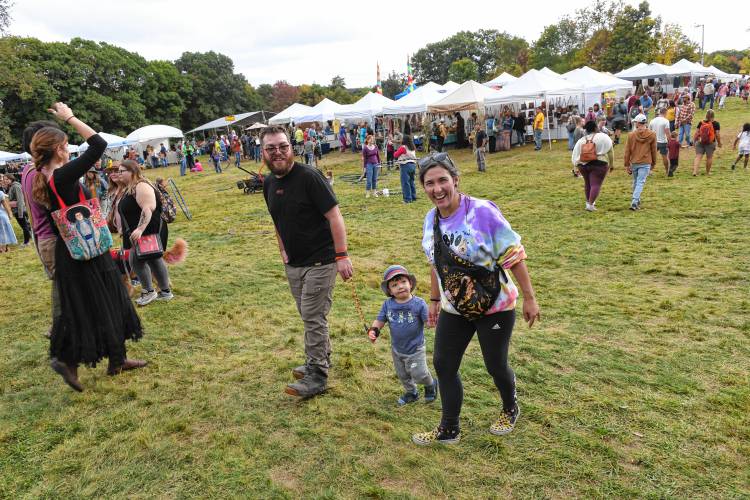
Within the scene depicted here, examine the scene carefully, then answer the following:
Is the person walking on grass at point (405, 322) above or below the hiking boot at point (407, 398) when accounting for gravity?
above

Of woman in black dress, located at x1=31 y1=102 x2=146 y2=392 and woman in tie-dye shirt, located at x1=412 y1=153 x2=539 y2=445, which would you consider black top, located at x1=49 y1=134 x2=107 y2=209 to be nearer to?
woman in black dress, located at x1=31 y1=102 x2=146 y2=392

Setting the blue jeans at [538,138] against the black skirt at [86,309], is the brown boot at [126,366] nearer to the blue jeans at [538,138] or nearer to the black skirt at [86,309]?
the black skirt at [86,309]

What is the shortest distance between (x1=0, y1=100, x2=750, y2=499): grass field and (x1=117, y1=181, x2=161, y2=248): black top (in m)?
0.96

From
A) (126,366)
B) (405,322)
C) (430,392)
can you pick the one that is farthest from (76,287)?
(430,392)

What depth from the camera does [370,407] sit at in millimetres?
3574

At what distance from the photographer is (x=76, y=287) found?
12.5ft

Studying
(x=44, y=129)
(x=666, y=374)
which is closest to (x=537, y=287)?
(x=666, y=374)

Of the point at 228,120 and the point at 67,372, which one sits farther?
the point at 228,120

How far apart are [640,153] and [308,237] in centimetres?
772

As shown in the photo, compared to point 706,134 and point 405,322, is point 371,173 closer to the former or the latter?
point 706,134

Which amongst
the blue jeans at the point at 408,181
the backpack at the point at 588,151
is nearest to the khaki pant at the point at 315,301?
the backpack at the point at 588,151

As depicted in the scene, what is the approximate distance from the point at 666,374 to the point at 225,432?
10.8 ft

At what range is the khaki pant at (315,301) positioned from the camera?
3.57 meters

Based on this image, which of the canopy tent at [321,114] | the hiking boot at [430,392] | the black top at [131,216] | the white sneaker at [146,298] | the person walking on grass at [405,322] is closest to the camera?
the person walking on grass at [405,322]
